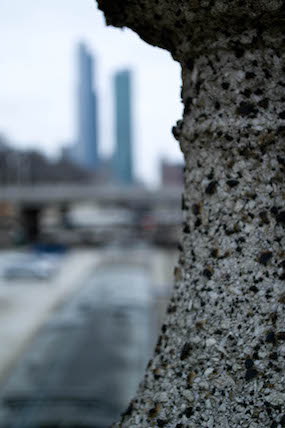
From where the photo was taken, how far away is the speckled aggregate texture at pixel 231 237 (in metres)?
2.11

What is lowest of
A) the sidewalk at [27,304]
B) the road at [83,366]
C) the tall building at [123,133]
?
the sidewalk at [27,304]

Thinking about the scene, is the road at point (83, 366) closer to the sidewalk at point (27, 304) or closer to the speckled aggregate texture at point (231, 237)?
the sidewalk at point (27, 304)

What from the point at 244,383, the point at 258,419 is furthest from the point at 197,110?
the point at 258,419

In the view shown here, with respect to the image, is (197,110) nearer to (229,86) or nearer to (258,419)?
(229,86)

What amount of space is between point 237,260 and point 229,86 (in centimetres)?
82

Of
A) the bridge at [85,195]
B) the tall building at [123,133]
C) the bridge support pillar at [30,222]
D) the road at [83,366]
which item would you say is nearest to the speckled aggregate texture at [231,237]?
the road at [83,366]

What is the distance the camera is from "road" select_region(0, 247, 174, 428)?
822 centimetres

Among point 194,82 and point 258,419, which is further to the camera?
point 194,82

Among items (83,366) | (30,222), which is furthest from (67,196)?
(83,366)

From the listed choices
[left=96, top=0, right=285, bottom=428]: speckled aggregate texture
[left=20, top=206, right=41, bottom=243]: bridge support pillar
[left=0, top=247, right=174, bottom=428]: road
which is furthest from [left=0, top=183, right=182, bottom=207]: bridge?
[left=96, top=0, right=285, bottom=428]: speckled aggregate texture

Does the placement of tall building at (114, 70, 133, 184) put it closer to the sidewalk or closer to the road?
the sidewalk

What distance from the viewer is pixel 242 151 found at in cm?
218

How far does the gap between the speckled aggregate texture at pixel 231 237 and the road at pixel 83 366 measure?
599 cm

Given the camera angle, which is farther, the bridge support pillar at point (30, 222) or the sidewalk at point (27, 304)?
the bridge support pillar at point (30, 222)
